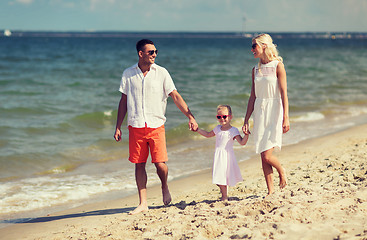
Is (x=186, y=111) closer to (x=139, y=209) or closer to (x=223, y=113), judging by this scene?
(x=223, y=113)

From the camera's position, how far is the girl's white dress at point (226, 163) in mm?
4500

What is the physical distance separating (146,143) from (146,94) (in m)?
0.53

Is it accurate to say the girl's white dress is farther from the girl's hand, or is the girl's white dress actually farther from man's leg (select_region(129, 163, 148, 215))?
man's leg (select_region(129, 163, 148, 215))

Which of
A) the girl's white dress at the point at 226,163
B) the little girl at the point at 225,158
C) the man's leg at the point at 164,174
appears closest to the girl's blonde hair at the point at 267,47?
the little girl at the point at 225,158

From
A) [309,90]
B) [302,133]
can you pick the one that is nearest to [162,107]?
[302,133]

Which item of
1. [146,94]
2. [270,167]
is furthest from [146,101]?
[270,167]

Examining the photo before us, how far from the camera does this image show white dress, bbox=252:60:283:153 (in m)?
4.26

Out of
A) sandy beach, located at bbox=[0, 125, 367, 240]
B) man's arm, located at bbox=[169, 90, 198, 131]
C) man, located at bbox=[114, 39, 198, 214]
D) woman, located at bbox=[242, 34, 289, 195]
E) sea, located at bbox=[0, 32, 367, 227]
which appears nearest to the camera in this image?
sandy beach, located at bbox=[0, 125, 367, 240]

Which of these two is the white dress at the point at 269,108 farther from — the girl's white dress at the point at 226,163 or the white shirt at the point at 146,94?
the white shirt at the point at 146,94

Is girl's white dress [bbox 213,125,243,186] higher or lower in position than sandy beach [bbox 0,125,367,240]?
higher

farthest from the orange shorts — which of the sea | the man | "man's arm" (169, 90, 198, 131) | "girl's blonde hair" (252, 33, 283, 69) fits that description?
the sea

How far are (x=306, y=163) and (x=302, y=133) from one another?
3.19 m

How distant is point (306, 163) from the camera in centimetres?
625

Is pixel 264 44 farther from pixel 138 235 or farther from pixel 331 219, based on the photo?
pixel 138 235
